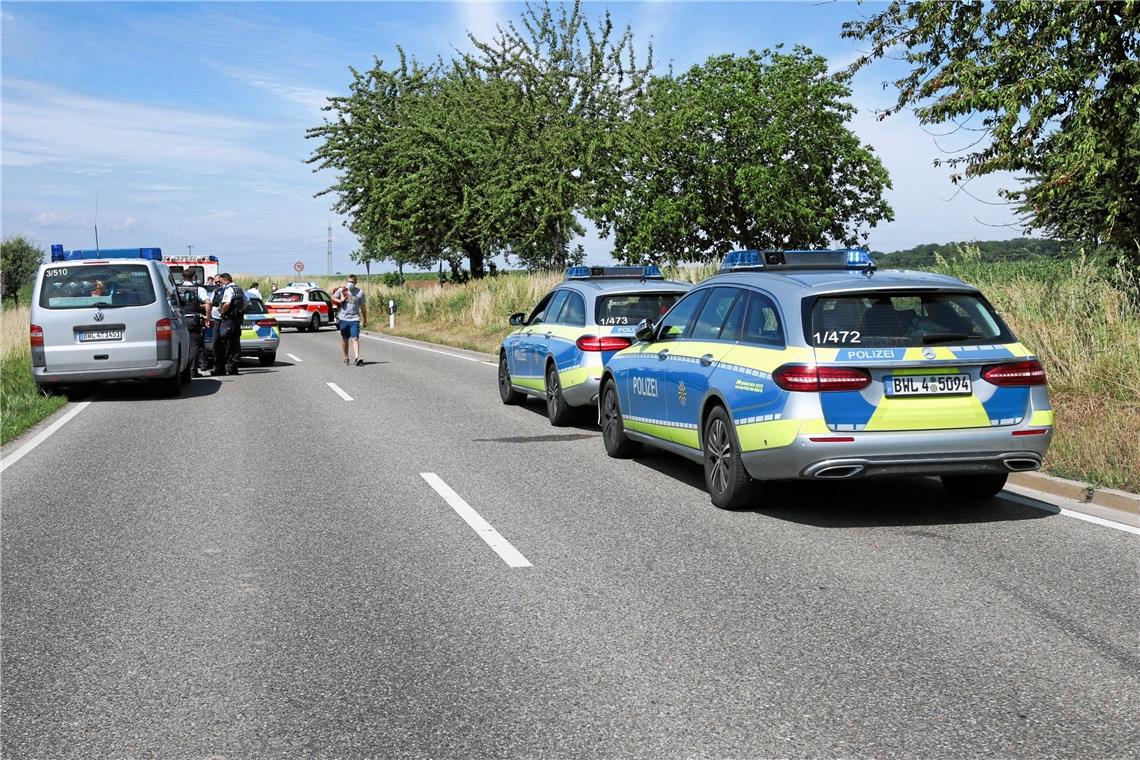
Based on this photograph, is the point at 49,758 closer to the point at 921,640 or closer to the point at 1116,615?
the point at 921,640

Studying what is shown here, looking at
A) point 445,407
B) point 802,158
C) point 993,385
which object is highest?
point 802,158

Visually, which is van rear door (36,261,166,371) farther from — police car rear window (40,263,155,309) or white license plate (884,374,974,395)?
white license plate (884,374,974,395)

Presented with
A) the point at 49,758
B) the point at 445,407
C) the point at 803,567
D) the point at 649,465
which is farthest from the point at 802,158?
the point at 49,758

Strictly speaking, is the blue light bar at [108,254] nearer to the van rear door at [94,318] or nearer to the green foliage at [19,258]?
the van rear door at [94,318]

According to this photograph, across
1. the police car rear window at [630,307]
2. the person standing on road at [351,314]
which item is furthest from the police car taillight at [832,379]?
the person standing on road at [351,314]

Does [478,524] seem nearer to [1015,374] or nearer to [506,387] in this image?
[1015,374]

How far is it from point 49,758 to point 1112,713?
3.68 metres

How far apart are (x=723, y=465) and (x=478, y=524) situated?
1.78 meters

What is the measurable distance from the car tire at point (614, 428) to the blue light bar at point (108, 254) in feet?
33.6

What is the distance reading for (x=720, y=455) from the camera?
8.23m

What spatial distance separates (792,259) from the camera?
9.50 meters

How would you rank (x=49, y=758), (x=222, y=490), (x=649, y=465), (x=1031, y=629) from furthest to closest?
(x=649, y=465)
(x=222, y=490)
(x=1031, y=629)
(x=49, y=758)

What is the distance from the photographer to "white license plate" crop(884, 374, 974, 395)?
732cm

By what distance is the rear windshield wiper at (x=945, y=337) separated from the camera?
7449 mm
